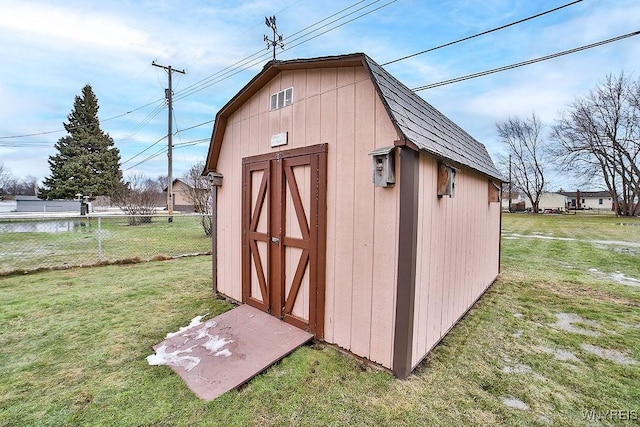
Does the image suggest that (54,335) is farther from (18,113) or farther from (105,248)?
(18,113)

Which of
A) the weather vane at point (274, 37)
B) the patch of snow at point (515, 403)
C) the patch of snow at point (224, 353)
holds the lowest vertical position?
→ the patch of snow at point (515, 403)

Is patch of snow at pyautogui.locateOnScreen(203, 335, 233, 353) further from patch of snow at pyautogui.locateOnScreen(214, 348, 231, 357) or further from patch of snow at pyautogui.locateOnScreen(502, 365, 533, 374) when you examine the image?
patch of snow at pyautogui.locateOnScreen(502, 365, 533, 374)

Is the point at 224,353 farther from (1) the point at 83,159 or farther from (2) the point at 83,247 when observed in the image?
(1) the point at 83,159

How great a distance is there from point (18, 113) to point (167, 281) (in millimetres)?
25336

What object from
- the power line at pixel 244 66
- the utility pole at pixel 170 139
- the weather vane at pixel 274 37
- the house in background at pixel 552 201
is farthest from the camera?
the house in background at pixel 552 201

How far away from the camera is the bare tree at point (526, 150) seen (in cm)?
3081

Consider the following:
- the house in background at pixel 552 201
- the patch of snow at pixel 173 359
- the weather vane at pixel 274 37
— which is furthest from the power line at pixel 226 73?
the house in background at pixel 552 201

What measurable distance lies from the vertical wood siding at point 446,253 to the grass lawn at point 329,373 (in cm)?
26

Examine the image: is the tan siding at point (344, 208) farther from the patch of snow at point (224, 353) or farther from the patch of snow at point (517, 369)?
the patch of snow at point (517, 369)

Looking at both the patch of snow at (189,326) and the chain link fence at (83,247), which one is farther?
the chain link fence at (83,247)

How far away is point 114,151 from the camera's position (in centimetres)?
2358

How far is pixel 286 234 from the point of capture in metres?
3.35

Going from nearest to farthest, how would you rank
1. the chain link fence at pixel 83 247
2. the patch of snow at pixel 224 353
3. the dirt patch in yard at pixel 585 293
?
the patch of snow at pixel 224 353 → the dirt patch in yard at pixel 585 293 → the chain link fence at pixel 83 247

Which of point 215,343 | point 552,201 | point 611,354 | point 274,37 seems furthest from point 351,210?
point 552,201
